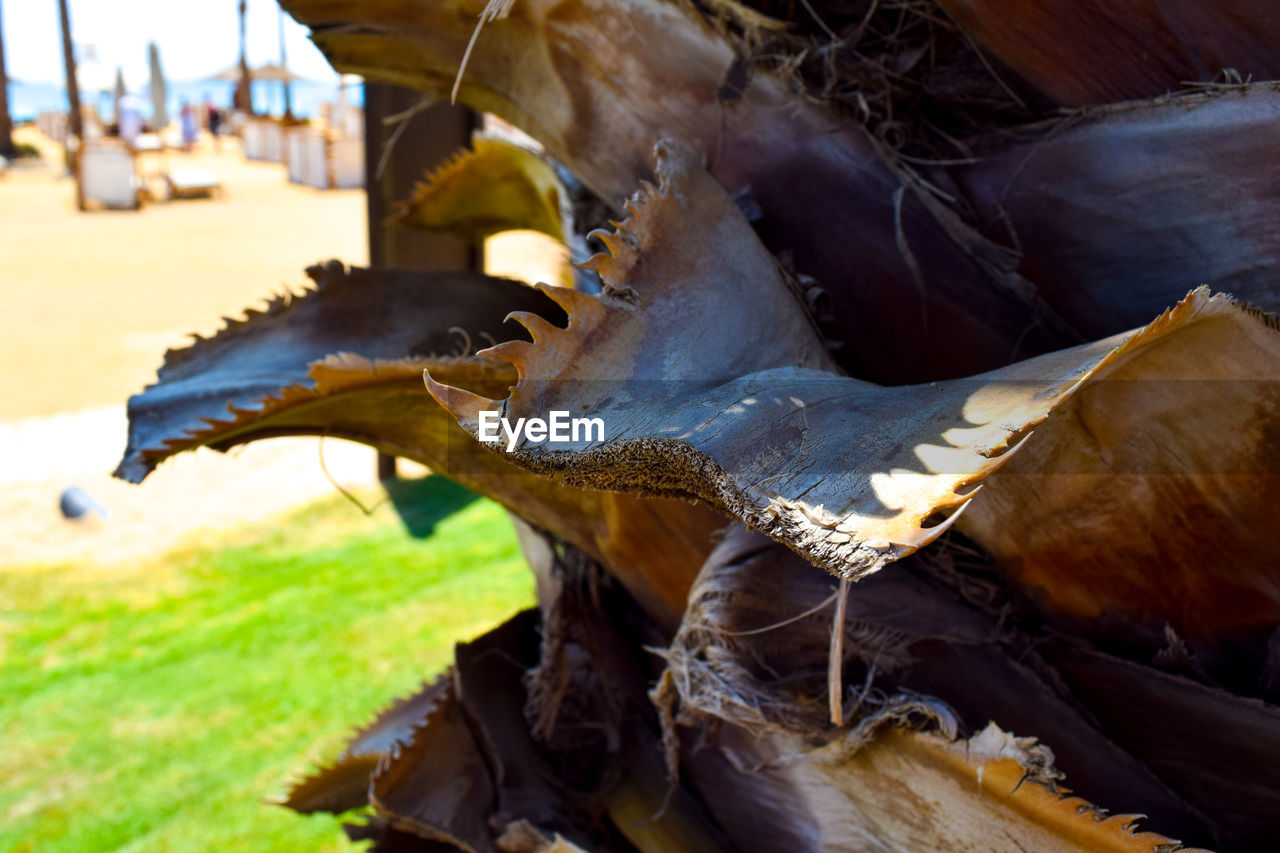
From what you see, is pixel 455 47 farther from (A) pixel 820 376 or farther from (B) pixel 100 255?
(B) pixel 100 255

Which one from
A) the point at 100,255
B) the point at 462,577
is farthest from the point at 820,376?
the point at 100,255

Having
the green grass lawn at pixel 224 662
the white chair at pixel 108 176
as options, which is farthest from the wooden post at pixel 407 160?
the white chair at pixel 108 176

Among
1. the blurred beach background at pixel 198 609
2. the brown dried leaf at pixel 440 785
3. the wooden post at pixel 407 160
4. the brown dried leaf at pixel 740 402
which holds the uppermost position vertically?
the brown dried leaf at pixel 740 402

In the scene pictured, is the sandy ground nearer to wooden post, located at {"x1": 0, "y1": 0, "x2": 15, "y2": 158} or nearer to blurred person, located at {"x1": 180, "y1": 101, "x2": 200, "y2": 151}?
wooden post, located at {"x1": 0, "y1": 0, "x2": 15, "y2": 158}

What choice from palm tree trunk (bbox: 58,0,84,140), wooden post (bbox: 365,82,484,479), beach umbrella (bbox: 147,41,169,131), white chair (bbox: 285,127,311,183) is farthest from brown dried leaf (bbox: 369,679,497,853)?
beach umbrella (bbox: 147,41,169,131)

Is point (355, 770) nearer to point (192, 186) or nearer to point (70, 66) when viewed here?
point (192, 186)

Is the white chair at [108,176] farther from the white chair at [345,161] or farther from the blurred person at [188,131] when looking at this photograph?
the blurred person at [188,131]

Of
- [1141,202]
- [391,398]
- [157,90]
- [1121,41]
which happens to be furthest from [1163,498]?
[157,90]
